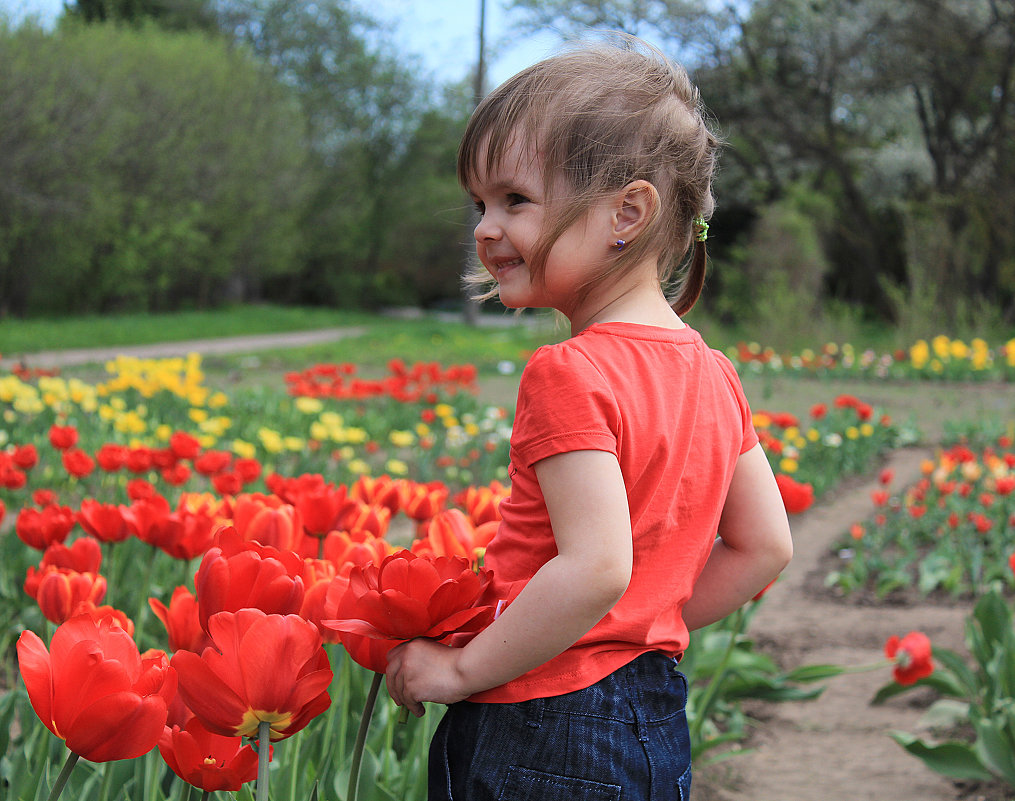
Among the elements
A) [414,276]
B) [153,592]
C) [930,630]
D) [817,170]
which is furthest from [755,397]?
[414,276]

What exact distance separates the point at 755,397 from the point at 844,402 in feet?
10.3

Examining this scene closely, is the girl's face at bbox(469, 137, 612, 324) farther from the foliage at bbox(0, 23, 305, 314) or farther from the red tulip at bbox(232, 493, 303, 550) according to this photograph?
the foliage at bbox(0, 23, 305, 314)

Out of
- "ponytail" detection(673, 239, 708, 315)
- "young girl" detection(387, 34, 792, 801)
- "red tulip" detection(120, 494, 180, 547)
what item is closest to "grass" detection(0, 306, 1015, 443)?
"ponytail" detection(673, 239, 708, 315)

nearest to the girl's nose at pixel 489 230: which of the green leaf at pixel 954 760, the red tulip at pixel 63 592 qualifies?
the red tulip at pixel 63 592

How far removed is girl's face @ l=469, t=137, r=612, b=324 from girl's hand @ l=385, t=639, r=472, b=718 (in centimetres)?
37

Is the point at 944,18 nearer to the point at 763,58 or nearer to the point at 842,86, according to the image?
the point at 842,86

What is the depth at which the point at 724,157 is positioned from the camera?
13.5 meters

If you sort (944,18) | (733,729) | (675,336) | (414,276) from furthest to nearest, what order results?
(414,276) < (944,18) < (733,729) < (675,336)

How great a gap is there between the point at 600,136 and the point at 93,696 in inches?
27.7

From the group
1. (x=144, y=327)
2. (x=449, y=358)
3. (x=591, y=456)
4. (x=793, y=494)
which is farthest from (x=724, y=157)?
(x=591, y=456)

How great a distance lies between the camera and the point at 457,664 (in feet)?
3.06

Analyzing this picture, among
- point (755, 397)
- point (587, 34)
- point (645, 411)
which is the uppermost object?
point (587, 34)

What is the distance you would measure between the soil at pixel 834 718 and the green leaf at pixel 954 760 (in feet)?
0.52

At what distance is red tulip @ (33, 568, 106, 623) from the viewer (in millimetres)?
1193
